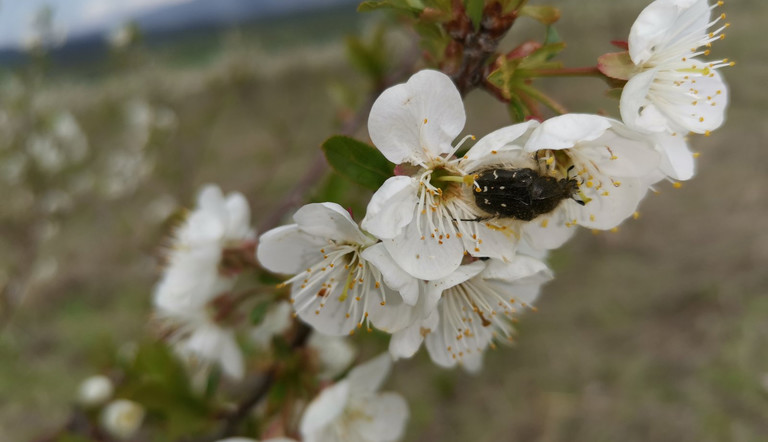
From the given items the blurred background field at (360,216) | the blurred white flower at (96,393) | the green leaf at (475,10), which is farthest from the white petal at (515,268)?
the blurred white flower at (96,393)

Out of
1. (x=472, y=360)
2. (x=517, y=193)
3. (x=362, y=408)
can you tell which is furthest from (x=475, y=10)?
(x=362, y=408)

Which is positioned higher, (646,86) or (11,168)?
(646,86)

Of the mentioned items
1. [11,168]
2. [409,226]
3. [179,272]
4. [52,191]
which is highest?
[409,226]

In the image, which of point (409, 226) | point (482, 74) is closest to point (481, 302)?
point (409, 226)

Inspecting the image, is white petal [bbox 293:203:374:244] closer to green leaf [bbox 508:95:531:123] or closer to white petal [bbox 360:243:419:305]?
white petal [bbox 360:243:419:305]

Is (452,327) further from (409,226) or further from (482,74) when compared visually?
(482,74)

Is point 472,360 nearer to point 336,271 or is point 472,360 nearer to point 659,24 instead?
point 336,271

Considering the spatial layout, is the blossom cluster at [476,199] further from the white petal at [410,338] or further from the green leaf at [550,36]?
the green leaf at [550,36]
